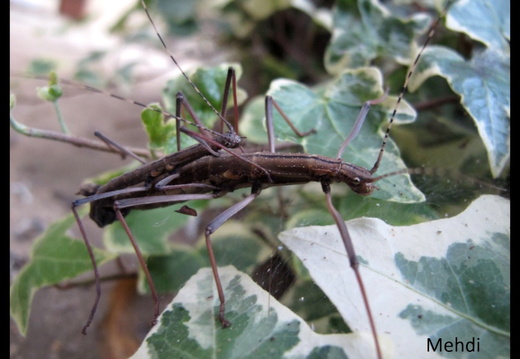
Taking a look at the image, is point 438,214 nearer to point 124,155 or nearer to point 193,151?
point 193,151

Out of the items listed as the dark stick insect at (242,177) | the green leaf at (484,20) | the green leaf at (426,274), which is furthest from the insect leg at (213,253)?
the green leaf at (484,20)

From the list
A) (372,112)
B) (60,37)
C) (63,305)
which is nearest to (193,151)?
(372,112)

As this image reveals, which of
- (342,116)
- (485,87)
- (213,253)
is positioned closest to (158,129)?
(213,253)
